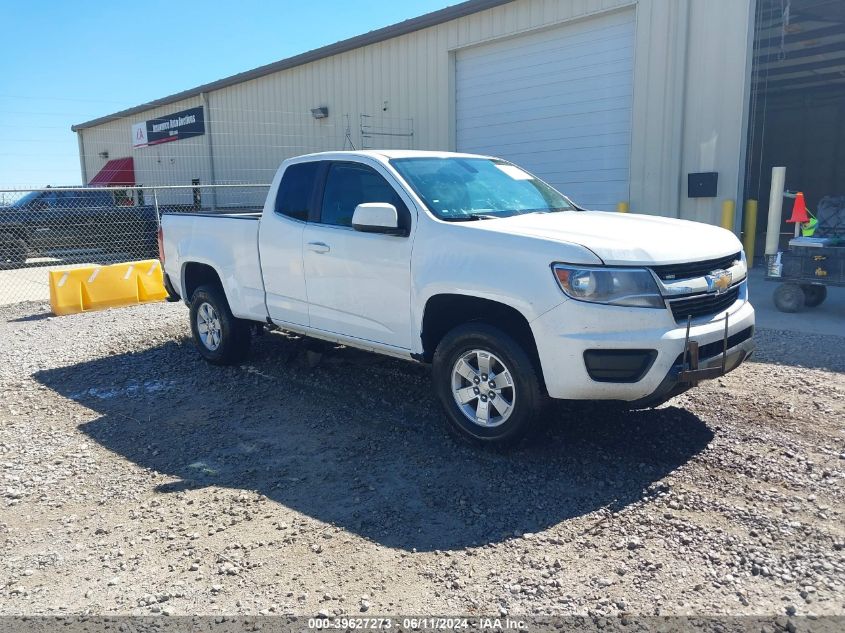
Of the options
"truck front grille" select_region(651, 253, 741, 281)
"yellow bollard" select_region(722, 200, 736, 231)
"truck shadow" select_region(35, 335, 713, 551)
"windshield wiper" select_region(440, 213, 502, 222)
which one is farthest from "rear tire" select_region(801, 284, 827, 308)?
"windshield wiper" select_region(440, 213, 502, 222)

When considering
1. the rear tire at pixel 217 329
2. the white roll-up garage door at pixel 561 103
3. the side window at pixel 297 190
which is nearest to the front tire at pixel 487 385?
the side window at pixel 297 190

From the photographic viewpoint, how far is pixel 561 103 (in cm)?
1352

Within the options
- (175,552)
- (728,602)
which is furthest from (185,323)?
(728,602)

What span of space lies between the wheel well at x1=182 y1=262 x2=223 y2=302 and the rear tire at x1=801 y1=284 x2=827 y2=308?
23.2 ft

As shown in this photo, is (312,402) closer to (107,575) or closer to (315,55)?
(107,575)

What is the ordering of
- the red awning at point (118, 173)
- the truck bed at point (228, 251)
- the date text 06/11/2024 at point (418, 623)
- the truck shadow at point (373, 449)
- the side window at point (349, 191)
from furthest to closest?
the red awning at point (118, 173)
the truck bed at point (228, 251)
the side window at point (349, 191)
the truck shadow at point (373, 449)
the date text 06/11/2024 at point (418, 623)

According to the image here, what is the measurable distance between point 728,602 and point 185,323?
7.51 meters

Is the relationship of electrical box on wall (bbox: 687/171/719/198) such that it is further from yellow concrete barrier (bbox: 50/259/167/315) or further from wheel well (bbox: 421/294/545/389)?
yellow concrete barrier (bbox: 50/259/167/315)

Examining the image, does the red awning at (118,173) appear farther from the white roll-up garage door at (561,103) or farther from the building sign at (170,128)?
the white roll-up garage door at (561,103)

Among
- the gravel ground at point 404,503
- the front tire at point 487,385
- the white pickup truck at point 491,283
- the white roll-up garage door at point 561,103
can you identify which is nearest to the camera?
the gravel ground at point 404,503

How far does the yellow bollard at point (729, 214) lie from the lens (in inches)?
445

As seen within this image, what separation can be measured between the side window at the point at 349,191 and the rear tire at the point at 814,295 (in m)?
6.27

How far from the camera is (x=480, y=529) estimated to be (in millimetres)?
3736

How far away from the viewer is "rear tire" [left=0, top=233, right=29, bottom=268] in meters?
16.5
